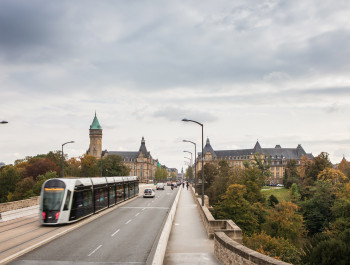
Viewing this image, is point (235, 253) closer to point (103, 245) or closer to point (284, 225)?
point (103, 245)

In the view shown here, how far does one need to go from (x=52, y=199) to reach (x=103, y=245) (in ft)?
22.8

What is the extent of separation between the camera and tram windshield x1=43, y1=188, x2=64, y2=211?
22312mm

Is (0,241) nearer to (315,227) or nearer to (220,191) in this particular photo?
(220,191)

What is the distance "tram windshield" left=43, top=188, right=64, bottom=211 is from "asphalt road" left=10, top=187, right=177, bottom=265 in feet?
7.11

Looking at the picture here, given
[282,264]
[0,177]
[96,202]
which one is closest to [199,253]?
[282,264]

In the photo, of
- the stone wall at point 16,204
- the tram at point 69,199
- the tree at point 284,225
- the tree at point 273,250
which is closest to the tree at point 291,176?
the tree at point 284,225

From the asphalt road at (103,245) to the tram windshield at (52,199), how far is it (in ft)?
7.11

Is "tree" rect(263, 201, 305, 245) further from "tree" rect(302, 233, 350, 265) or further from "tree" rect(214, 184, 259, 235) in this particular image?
"tree" rect(302, 233, 350, 265)

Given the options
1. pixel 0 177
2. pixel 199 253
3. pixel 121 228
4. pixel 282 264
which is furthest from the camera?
pixel 0 177

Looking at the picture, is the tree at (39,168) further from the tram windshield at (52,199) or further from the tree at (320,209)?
the tram windshield at (52,199)

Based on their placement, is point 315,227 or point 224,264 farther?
point 315,227

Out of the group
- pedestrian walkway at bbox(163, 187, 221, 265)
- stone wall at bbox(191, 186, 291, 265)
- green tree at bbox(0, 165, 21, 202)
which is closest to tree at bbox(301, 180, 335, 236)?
pedestrian walkway at bbox(163, 187, 221, 265)

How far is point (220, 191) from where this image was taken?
64250mm

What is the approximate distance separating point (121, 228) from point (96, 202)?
7873 millimetres
